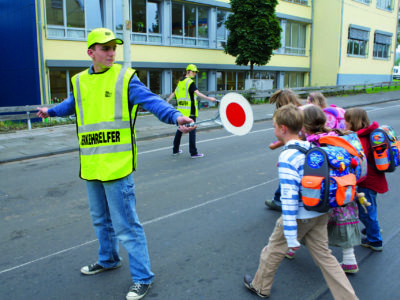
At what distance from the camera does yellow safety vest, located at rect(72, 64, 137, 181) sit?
3014 mm

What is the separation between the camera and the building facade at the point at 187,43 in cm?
1731

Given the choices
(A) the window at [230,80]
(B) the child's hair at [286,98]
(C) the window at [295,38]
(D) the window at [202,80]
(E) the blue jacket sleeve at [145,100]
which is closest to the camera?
(E) the blue jacket sleeve at [145,100]

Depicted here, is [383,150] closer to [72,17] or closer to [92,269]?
[92,269]

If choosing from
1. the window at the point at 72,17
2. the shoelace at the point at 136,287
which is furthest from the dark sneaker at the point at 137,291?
the window at the point at 72,17

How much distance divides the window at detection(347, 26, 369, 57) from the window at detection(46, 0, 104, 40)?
2252 cm

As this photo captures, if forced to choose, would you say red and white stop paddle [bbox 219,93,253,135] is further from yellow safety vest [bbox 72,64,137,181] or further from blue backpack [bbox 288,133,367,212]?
yellow safety vest [bbox 72,64,137,181]

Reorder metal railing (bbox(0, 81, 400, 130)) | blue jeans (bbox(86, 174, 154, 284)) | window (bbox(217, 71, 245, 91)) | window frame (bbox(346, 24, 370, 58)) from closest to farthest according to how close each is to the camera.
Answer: blue jeans (bbox(86, 174, 154, 284))
metal railing (bbox(0, 81, 400, 130))
window (bbox(217, 71, 245, 91))
window frame (bbox(346, 24, 370, 58))

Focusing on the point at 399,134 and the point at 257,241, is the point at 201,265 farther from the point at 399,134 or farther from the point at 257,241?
the point at 399,134

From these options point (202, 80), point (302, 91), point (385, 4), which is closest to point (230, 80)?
point (202, 80)

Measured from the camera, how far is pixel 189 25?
23281 mm

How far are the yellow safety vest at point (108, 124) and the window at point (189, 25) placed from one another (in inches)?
789

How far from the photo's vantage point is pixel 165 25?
21.7 m

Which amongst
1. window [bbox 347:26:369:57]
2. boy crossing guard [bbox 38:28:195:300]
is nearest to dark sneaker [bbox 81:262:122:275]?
boy crossing guard [bbox 38:28:195:300]

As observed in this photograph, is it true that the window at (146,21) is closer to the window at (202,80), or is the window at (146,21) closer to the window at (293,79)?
the window at (202,80)
